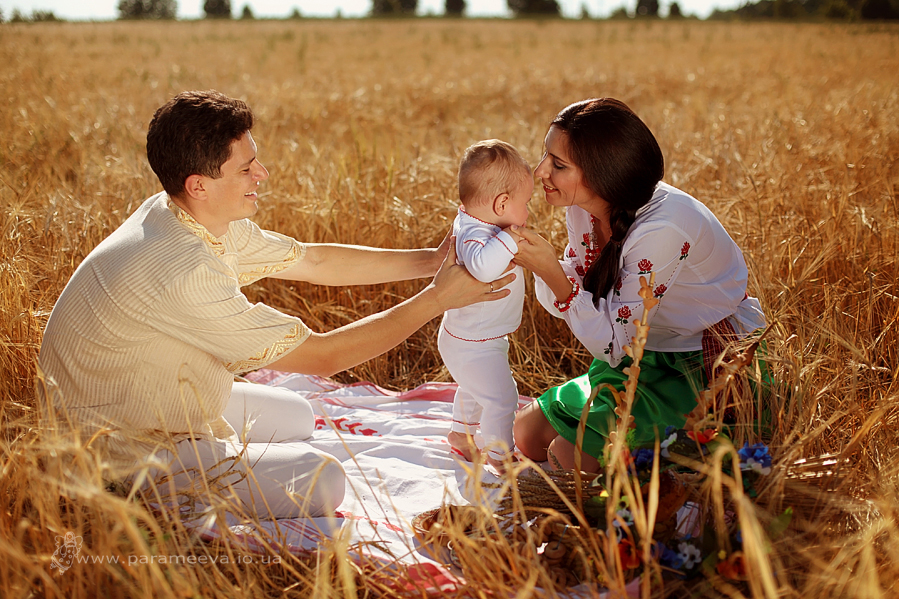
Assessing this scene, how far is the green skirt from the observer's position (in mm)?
2535

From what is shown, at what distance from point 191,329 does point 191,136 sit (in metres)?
0.65

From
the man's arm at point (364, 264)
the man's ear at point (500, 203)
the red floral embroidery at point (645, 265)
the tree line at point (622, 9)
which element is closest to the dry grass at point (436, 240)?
the red floral embroidery at point (645, 265)

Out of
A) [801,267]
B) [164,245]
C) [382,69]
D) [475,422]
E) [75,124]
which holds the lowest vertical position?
[475,422]

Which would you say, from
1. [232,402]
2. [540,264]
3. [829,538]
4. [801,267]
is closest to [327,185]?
[232,402]

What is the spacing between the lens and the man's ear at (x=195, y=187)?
222 centimetres

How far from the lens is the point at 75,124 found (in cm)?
608

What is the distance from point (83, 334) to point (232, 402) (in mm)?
821

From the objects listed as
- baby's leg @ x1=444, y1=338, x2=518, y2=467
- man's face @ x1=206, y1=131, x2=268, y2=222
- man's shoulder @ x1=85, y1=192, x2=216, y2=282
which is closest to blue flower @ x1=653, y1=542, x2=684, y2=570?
baby's leg @ x1=444, y1=338, x2=518, y2=467

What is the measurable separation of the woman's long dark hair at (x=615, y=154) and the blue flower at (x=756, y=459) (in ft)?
3.45

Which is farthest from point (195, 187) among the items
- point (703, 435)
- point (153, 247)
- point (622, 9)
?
point (622, 9)

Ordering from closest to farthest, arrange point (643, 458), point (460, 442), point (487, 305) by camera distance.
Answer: point (643, 458)
point (487, 305)
point (460, 442)

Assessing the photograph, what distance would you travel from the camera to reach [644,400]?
2.57 metres

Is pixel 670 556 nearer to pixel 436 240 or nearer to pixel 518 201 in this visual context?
pixel 518 201

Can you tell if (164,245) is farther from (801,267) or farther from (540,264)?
(801,267)
